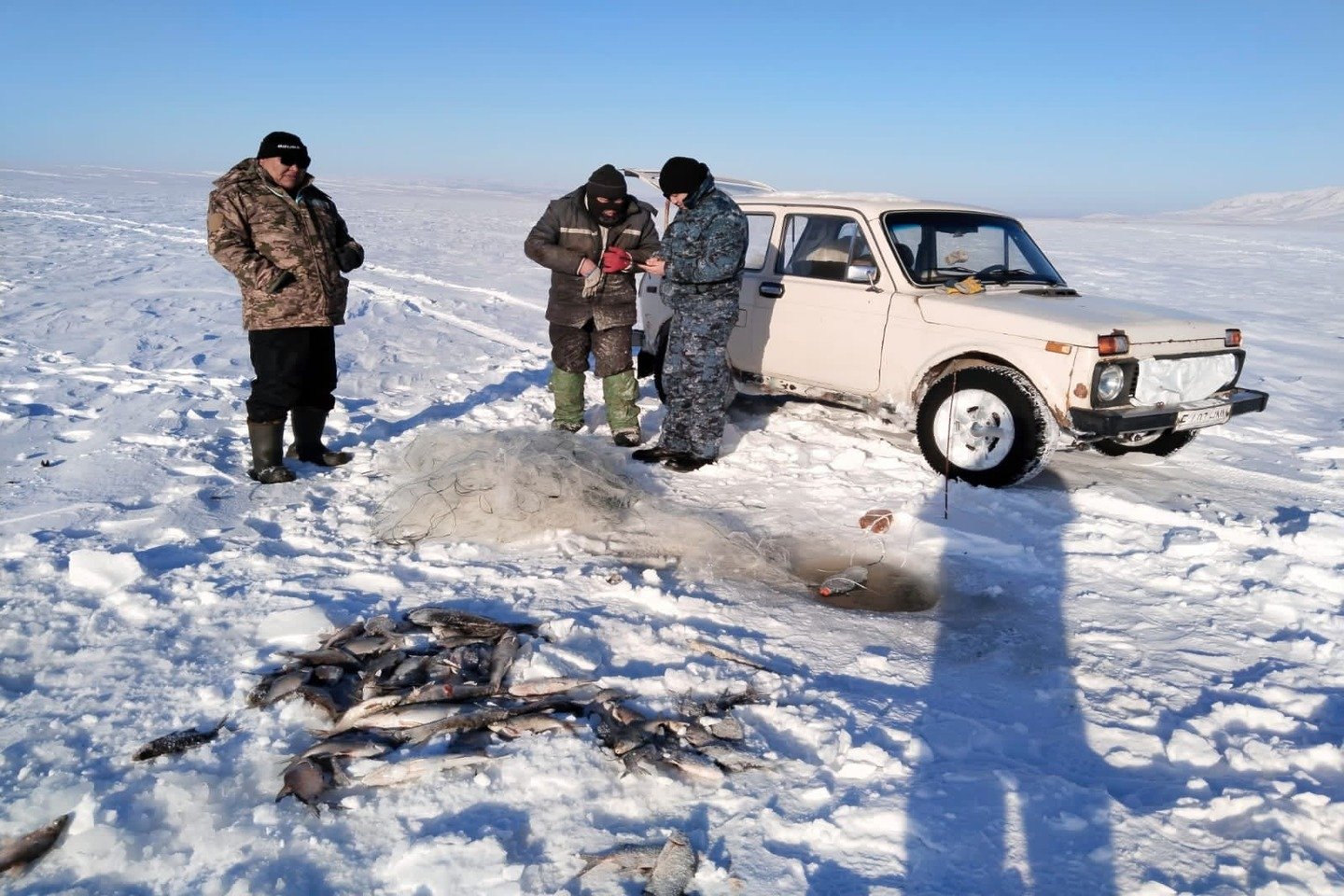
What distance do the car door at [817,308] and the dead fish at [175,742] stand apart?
460 cm

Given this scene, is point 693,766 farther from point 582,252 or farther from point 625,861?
point 582,252

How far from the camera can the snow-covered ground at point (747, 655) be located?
257 cm

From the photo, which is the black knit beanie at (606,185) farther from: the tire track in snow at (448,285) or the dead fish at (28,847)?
the tire track in snow at (448,285)

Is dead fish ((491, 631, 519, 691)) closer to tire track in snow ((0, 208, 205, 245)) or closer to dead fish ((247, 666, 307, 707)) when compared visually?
dead fish ((247, 666, 307, 707))

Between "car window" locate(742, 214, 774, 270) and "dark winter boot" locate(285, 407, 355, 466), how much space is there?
10.9 feet

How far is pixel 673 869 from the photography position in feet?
8.08

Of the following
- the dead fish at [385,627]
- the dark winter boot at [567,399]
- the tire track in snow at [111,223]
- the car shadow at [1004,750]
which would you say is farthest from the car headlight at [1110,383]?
the tire track in snow at [111,223]

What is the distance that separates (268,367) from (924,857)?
4624mm

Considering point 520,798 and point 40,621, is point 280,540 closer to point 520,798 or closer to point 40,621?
point 40,621

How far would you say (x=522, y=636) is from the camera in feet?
12.2

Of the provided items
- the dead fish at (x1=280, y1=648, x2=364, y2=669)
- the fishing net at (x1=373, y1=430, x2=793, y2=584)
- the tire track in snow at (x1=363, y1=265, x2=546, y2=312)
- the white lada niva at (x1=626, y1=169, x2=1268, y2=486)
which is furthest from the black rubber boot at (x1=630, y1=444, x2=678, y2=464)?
the tire track in snow at (x1=363, y1=265, x2=546, y2=312)

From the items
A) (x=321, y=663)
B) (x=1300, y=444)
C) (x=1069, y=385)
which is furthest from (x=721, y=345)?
(x=1300, y=444)

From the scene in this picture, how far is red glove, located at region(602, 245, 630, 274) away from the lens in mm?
6117

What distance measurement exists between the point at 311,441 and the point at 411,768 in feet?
11.8
